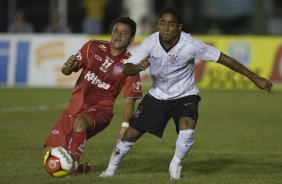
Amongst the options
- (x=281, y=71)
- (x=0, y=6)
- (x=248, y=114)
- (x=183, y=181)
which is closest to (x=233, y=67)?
(x=183, y=181)

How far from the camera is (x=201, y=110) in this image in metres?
21.0

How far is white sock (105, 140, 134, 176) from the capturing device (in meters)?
10.7

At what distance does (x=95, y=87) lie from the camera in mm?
10922

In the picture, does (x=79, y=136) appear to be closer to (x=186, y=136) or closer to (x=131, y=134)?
(x=131, y=134)

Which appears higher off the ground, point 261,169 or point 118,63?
point 118,63

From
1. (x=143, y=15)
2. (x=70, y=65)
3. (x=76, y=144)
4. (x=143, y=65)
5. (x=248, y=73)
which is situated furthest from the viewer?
(x=143, y=15)

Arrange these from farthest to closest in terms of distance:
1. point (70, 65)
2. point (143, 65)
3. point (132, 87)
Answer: point (132, 87)
point (70, 65)
point (143, 65)

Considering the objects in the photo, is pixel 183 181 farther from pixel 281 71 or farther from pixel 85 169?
pixel 281 71

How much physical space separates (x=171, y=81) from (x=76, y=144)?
4.29 feet

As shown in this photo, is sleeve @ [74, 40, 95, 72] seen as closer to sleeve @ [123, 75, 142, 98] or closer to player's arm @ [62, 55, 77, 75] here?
player's arm @ [62, 55, 77, 75]

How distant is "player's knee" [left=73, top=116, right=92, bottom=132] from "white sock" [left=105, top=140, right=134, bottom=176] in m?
0.44

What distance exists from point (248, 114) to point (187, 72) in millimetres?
9730

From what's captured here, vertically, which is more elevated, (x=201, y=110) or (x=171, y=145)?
(x=171, y=145)

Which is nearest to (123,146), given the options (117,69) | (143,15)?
(117,69)
